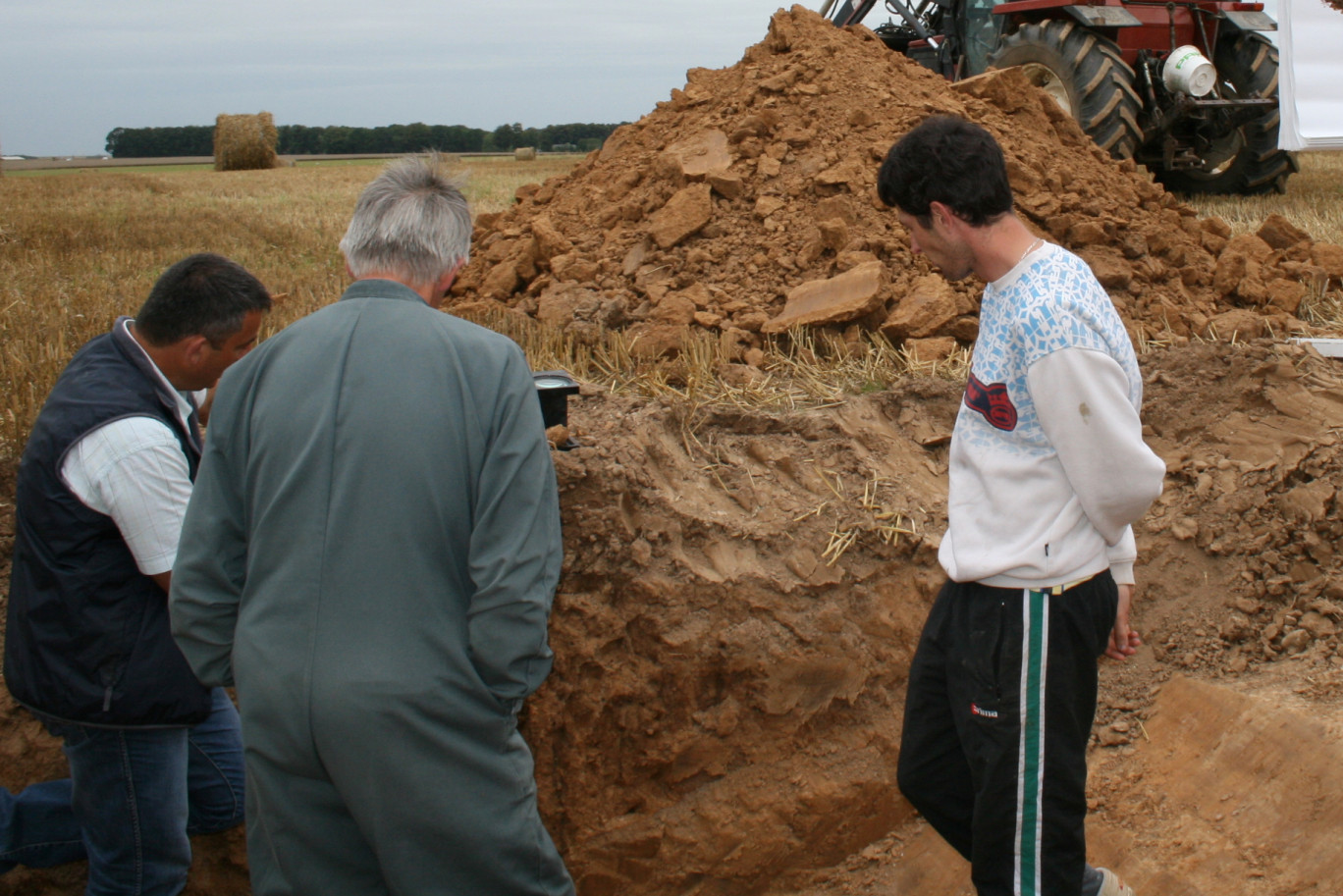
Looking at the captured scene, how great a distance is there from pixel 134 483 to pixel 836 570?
8.03 ft

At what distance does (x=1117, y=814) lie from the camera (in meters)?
3.50

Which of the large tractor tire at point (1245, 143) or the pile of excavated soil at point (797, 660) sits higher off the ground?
the large tractor tire at point (1245, 143)

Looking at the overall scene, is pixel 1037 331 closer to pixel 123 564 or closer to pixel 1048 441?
pixel 1048 441

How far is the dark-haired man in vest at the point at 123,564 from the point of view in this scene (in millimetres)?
2439

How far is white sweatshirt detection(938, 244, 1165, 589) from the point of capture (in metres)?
2.00

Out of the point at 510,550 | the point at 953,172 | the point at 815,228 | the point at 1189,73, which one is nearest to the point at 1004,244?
the point at 953,172

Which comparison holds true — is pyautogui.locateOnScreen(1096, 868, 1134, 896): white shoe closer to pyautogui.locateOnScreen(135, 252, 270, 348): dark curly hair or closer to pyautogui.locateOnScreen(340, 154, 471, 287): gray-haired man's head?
pyautogui.locateOnScreen(340, 154, 471, 287): gray-haired man's head

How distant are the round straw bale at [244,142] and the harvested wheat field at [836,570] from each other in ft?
69.9

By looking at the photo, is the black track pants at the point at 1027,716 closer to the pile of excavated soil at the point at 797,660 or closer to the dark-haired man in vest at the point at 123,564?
the pile of excavated soil at the point at 797,660

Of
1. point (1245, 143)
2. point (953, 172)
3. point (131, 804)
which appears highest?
point (1245, 143)

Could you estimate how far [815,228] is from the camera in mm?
5496

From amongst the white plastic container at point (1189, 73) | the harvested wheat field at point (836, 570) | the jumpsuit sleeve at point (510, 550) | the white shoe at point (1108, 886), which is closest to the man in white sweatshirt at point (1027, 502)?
the white shoe at point (1108, 886)

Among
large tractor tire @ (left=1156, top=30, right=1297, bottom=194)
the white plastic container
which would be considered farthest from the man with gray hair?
large tractor tire @ (left=1156, top=30, right=1297, bottom=194)

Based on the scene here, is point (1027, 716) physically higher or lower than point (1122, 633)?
lower
